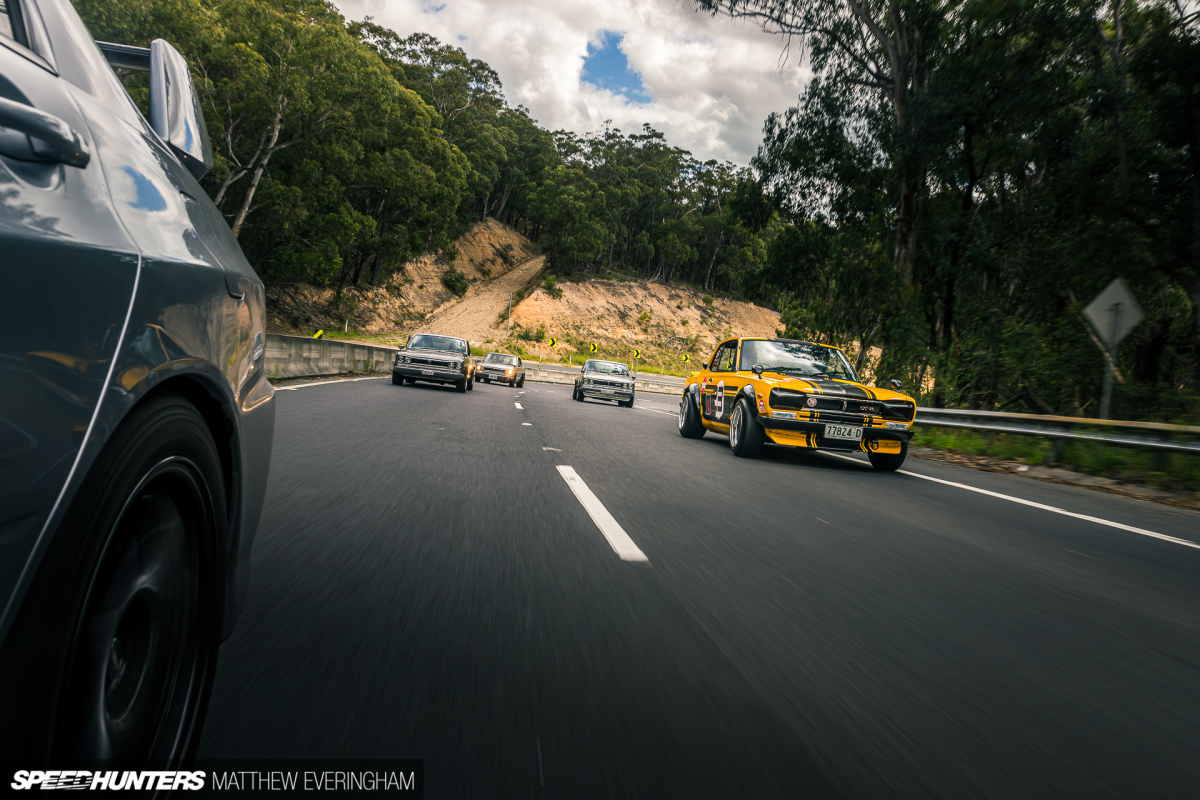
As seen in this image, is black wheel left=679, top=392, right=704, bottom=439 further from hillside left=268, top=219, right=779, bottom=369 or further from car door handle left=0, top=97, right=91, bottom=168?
hillside left=268, top=219, right=779, bottom=369

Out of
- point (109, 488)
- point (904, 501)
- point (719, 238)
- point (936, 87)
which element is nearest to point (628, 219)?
point (719, 238)

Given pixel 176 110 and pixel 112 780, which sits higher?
pixel 176 110

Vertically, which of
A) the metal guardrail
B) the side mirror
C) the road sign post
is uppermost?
the road sign post

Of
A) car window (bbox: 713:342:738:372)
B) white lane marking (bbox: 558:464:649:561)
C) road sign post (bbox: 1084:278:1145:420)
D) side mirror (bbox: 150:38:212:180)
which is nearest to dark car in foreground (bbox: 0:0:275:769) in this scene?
side mirror (bbox: 150:38:212:180)

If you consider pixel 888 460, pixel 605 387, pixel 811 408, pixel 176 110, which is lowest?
pixel 605 387

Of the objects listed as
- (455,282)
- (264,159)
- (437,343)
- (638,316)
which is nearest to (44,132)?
(437,343)

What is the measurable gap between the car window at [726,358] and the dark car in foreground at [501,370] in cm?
1888

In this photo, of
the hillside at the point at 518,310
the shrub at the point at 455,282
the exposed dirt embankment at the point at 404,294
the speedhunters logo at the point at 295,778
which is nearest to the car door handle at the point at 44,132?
the speedhunters logo at the point at 295,778

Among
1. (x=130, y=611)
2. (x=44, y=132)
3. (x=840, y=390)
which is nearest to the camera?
(x=44, y=132)

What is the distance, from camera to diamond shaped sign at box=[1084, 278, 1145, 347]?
455 inches

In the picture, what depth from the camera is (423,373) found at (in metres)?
20.5

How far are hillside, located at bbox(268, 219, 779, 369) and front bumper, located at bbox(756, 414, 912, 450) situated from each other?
4375cm

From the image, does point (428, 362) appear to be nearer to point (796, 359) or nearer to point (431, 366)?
point (431, 366)

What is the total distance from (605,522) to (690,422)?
25.5 feet
